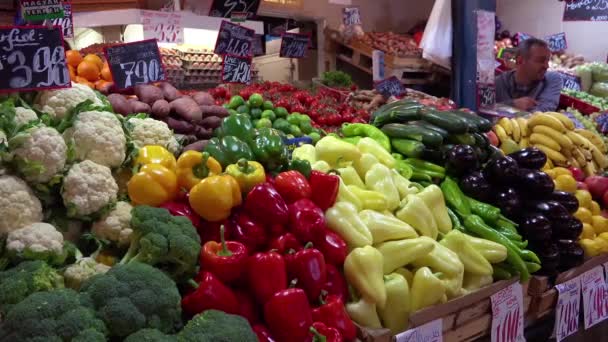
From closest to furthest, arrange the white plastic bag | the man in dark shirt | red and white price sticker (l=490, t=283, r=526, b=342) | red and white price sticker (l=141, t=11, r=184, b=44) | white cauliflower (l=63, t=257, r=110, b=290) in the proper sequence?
white cauliflower (l=63, t=257, r=110, b=290)
red and white price sticker (l=490, t=283, r=526, b=342)
red and white price sticker (l=141, t=11, r=184, b=44)
the white plastic bag
the man in dark shirt

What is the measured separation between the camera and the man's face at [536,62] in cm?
502

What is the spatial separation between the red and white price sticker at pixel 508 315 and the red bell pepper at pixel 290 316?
0.91 meters

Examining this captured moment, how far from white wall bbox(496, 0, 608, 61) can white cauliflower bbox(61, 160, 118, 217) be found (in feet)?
26.2

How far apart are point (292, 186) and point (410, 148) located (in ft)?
3.09

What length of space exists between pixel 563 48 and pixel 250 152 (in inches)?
267

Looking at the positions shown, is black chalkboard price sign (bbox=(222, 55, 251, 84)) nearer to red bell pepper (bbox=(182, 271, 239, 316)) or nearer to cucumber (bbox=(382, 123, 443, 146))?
cucumber (bbox=(382, 123, 443, 146))

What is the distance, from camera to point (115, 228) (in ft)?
5.43

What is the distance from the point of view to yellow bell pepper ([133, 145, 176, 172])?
188 centimetres

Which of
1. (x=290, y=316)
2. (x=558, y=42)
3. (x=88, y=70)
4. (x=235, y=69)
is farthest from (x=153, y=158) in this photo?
(x=558, y=42)

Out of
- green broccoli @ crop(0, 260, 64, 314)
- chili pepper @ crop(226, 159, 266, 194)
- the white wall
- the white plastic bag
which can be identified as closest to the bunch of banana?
the white plastic bag

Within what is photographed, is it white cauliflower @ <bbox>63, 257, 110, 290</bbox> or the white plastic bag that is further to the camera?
the white plastic bag

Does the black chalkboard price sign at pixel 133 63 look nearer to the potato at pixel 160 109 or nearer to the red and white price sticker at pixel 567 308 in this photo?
the potato at pixel 160 109

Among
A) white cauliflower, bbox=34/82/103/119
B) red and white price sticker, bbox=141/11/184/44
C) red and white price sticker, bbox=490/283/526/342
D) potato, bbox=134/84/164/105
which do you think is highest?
red and white price sticker, bbox=141/11/184/44

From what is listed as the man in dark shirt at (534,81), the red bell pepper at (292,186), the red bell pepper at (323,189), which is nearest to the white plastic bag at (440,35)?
the man in dark shirt at (534,81)
